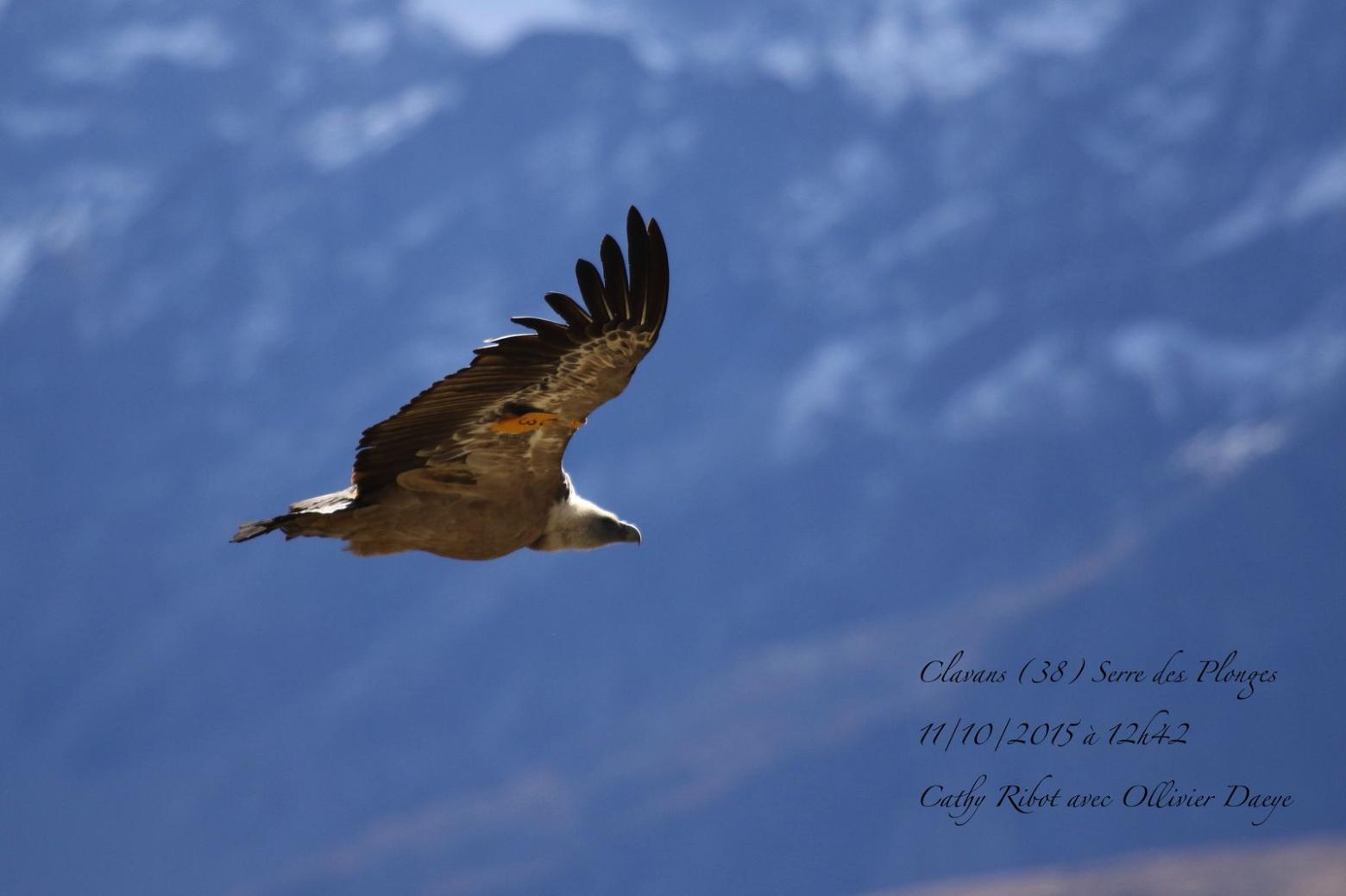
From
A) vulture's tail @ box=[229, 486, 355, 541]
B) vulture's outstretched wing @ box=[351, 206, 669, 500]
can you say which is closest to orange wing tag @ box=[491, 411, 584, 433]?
vulture's outstretched wing @ box=[351, 206, 669, 500]

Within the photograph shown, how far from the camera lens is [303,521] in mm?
6578

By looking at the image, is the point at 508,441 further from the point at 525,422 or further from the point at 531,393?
the point at 531,393

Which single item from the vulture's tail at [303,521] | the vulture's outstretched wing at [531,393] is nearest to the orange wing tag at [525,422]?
the vulture's outstretched wing at [531,393]

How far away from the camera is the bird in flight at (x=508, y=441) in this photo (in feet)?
19.4

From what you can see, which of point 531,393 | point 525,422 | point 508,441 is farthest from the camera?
point 508,441

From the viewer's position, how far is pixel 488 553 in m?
6.99

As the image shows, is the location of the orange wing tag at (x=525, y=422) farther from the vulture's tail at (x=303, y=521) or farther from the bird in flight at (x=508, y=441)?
the vulture's tail at (x=303, y=521)

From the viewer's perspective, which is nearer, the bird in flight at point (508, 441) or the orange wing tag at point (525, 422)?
the bird in flight at point (508, 441)

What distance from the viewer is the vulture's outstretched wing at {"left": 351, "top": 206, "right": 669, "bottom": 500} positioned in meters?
5.88

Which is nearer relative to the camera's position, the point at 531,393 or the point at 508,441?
the point at 531,393

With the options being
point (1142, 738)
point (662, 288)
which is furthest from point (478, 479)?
point (1142, 738)

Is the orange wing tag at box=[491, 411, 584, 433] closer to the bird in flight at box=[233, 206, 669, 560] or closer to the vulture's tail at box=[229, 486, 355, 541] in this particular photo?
the bird in flight at box=[233, 206, 669, 560]

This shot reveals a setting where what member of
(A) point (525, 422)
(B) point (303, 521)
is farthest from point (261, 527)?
(A) point (525, 422)

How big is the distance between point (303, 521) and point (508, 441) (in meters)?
0.92
